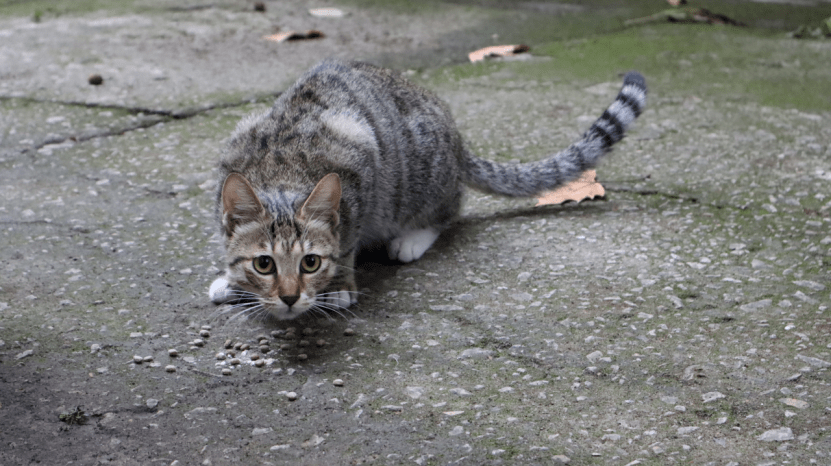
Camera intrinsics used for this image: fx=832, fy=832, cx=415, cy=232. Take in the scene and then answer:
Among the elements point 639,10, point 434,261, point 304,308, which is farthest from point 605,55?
point 304,308

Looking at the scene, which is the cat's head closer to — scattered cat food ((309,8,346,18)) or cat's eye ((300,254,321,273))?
cat's eye ((300,254,321,273))

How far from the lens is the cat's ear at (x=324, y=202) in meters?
2.88

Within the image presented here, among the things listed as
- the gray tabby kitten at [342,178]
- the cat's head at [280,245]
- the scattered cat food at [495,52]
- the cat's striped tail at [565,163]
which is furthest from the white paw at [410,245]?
the scattered cat food at [495,52]

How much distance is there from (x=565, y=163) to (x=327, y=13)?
3.87 metres

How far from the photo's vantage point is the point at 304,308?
2.92 metres

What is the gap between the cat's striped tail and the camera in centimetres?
396

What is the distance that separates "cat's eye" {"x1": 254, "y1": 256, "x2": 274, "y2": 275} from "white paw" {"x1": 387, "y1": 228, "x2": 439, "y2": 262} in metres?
0.81

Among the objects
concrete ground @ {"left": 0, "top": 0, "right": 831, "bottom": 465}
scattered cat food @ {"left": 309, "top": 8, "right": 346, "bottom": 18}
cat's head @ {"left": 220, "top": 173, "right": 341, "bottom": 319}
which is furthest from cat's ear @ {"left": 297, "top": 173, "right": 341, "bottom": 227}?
scattered cat food @ {"left": 309, "top": 8, "right": 346, "bottom": 18}

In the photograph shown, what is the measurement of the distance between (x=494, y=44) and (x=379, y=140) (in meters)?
3.19

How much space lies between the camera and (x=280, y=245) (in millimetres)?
2869

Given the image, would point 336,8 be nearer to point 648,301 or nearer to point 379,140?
point 379,140

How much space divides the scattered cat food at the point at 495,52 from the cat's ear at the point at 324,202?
10.9 ft

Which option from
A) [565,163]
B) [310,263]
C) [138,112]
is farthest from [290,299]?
[138,112]

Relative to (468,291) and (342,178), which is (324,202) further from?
(468,291)
